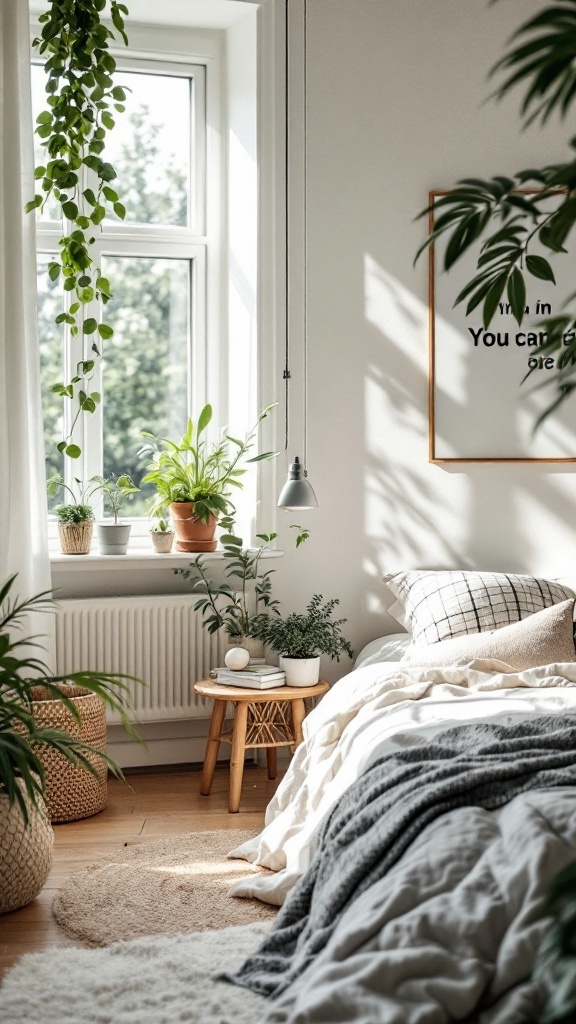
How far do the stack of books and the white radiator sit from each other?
0.97ft

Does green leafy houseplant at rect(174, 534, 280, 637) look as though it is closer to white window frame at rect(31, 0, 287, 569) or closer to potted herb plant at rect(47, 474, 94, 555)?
white window frame at rect(31, 0, 287, 569)

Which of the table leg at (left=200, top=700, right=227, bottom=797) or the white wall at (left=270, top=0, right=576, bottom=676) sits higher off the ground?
the white wall at (left=270, top=0, right=576, bottom=676)

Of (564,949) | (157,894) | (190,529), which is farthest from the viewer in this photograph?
(190,529)

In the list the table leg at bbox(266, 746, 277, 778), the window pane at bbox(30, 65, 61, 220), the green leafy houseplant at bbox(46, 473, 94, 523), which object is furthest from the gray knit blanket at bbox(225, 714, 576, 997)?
the window pane at bbox(30, 65, 61, 220)

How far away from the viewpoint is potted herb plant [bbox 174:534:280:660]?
4117 mm

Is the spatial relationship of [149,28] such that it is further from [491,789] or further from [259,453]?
[491,789]

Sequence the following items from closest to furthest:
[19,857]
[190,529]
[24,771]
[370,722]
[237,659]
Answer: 1. [24,771]
2. [19,857]
3. [370,722]
4. [237,659]
5. [190,529]

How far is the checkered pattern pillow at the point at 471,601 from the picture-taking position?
3.83m

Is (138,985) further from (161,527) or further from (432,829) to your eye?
(161,527)

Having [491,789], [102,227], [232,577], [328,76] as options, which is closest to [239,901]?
[491,789]

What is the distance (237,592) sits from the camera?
14.0 feet

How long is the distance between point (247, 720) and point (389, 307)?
1731 millimetres

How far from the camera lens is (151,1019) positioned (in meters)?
2.21

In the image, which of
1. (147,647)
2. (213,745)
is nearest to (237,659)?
(213,745)
